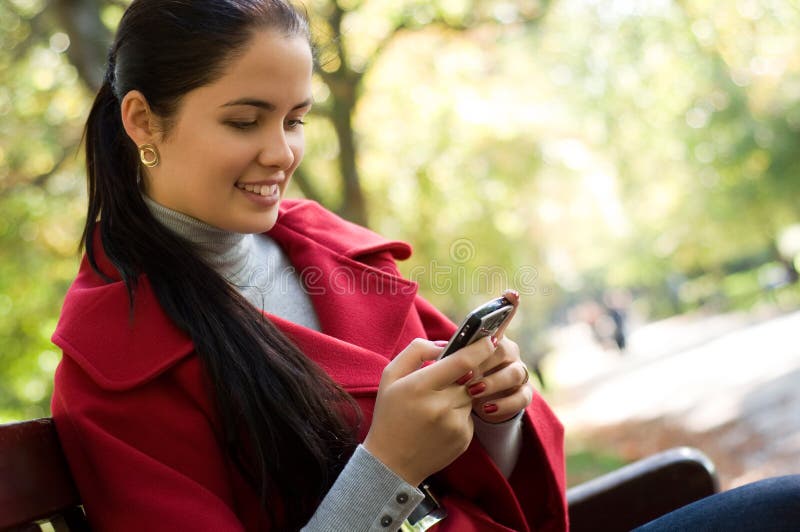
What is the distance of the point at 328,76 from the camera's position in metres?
7.55

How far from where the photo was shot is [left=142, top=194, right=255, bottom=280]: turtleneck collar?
1.76 m

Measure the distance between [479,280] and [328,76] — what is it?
3.23m

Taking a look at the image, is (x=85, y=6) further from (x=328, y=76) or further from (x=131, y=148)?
(x=131, y=148)

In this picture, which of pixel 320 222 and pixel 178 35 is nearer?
pixel 178 35

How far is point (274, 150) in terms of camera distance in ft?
5.47

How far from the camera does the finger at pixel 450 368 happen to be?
1460 millimetres

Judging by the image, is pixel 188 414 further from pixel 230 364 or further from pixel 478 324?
pixel 478 324

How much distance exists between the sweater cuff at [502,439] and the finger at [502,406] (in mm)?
58

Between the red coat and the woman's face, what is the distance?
0.22 meters

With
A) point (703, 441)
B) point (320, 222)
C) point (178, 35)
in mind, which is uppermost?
point (178, 35)

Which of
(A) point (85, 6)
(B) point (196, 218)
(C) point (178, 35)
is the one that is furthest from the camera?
(A) point (85, 6)

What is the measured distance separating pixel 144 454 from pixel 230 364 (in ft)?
0.72

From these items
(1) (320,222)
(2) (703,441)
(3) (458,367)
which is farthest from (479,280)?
(3) (458,367)

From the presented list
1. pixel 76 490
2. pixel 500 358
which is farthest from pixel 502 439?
pixel 76 490
